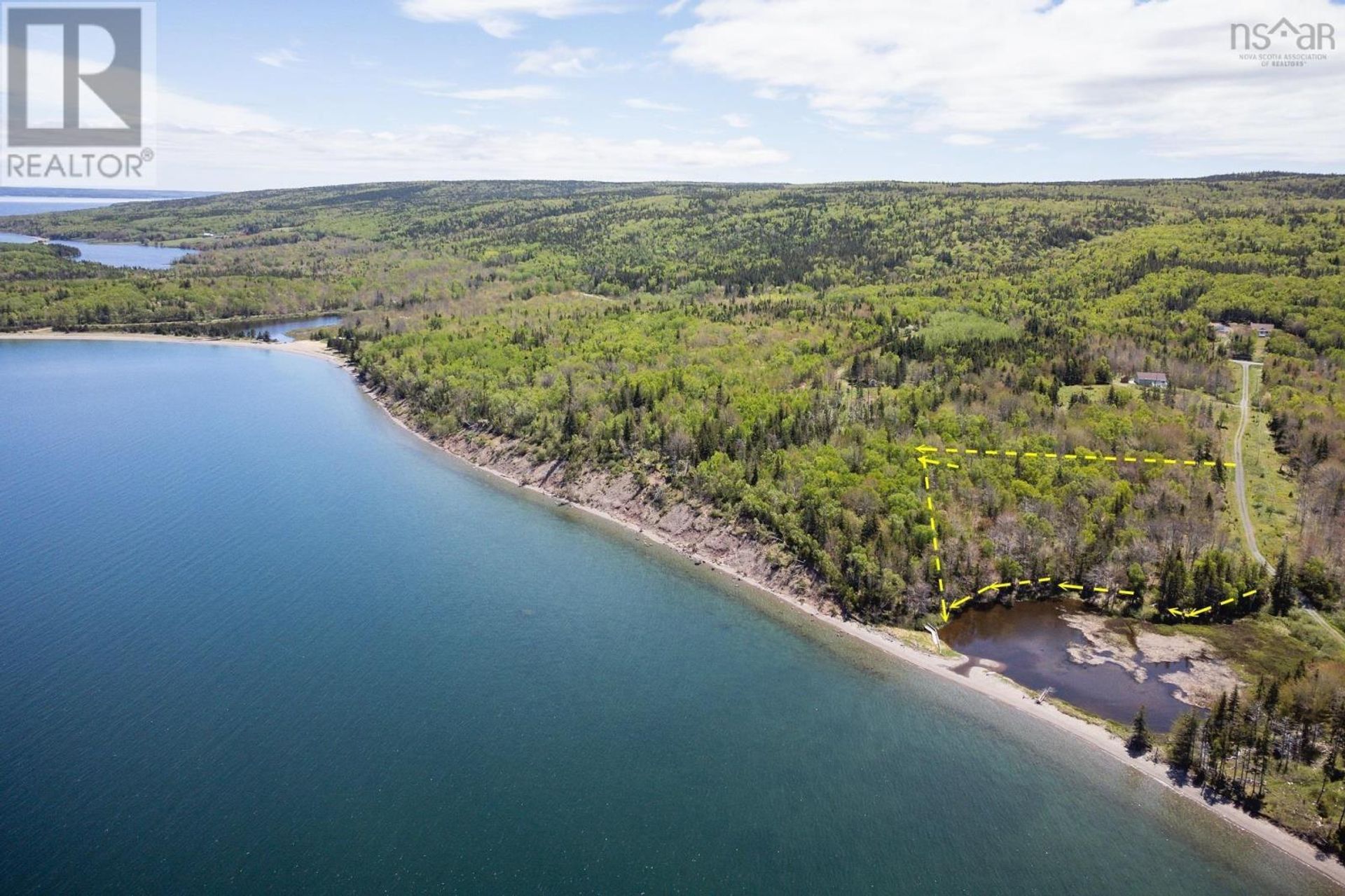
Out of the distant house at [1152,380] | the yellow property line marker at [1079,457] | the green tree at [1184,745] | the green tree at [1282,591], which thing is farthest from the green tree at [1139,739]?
the distant house at [1152,380]

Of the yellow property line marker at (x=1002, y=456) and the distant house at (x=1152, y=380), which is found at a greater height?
the distant house at (x=1152, y=380)

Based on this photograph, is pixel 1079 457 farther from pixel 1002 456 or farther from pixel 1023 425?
pixel 1023 425

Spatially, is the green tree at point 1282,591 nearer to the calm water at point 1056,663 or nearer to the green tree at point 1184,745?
the calm water at point 1056,663

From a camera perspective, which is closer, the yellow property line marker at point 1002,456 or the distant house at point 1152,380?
the yellow property line marker at point 1002,456

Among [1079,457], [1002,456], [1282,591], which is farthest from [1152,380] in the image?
[1282,591]

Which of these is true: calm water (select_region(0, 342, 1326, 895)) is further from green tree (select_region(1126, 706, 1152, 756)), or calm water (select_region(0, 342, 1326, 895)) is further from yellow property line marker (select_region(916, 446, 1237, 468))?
yellow property line marker (select_region(916, 446, 1237, 468))

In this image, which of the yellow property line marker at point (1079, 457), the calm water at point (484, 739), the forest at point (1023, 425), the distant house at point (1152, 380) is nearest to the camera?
the calm water at point (484, 739)
